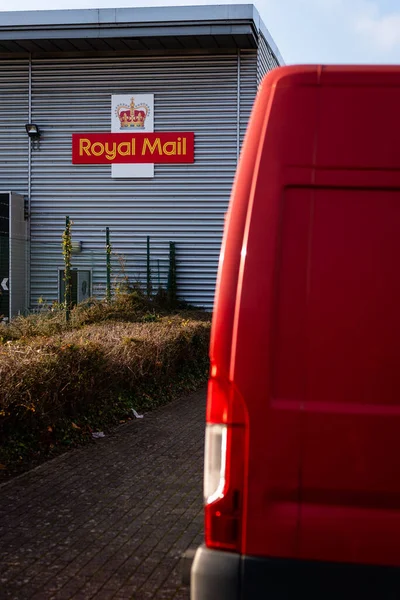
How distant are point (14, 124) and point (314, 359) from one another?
23718 mm

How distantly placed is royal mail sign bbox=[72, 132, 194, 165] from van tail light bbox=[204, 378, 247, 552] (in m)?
22.0

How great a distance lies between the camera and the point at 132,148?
81.9 feet

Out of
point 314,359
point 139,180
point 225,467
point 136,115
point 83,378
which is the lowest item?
point 83,378

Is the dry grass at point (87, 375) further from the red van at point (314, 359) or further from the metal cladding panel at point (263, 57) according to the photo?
the metal cladding panel at point (263, 57)

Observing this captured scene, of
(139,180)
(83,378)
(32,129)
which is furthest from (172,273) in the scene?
(83,378)

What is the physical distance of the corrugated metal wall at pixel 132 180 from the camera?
2473 centimetres

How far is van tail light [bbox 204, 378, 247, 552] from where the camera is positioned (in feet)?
10.2

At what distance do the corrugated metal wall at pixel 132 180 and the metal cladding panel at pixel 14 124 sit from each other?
28mm

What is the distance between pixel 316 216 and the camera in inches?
121

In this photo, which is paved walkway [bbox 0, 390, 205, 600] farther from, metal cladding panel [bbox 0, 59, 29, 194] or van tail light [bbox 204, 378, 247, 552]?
metal cladding panel [bbox 0, 59, 29, 194]

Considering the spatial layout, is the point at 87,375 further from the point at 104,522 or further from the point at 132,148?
the point at 132,148

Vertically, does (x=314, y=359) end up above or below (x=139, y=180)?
below

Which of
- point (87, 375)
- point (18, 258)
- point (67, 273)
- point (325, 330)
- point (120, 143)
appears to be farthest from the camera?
point (120, 143)

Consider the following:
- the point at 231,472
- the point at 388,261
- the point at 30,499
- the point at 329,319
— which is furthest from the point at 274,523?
the point at 30,499
